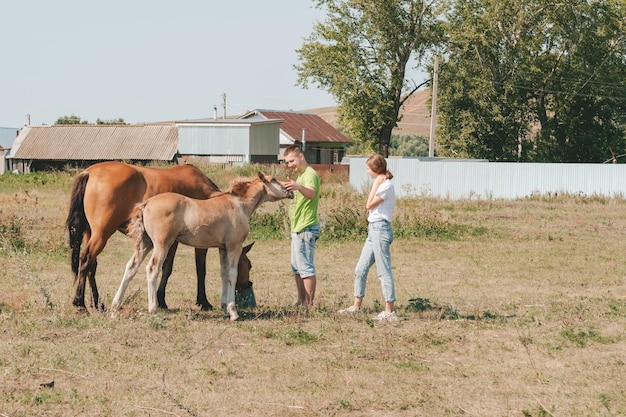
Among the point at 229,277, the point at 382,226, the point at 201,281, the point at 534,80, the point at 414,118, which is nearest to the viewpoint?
the point at 229,277

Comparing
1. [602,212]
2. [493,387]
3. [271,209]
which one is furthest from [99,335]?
[602,212]

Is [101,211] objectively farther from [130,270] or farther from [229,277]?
[229,277]

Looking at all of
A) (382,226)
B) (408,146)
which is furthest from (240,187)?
(408,146)

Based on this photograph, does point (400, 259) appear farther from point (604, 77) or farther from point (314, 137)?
point (314, 137)

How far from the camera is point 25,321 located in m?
9.49

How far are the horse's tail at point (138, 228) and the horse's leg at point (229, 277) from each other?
902mm

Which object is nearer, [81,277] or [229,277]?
[229,277]

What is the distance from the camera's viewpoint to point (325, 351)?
8.81 metres

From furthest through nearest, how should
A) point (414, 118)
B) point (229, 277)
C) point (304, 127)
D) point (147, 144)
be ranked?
point (414, 118)
point (304, 127)
point (147, 144)
point (229, 277)

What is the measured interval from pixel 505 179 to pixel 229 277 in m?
29.4

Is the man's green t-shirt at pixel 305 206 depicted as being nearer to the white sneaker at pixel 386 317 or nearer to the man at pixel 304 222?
the man at pixel 304 222

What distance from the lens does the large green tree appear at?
51625 millimetres

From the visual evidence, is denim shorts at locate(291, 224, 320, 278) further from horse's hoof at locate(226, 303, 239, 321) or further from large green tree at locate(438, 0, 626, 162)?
large green tree at locate(438, 0, 626, 162)

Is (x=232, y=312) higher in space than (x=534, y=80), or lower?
lower
